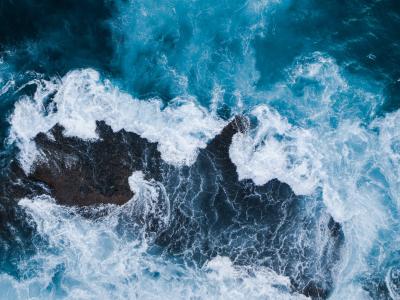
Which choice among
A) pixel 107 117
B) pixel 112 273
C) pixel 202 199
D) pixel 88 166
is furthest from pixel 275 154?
pixel 112 273

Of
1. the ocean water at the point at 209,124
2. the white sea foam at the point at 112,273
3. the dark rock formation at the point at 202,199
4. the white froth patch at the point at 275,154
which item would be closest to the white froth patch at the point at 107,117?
the ocean water at the point at 209,124

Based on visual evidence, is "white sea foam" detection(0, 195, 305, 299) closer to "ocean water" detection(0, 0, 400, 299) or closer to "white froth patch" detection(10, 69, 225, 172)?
"ocean water" detection(0, 0, 400, 299)

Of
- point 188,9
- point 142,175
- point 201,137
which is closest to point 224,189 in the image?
point 201,137

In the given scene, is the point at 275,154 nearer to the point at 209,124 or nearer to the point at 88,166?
the point at 209,124

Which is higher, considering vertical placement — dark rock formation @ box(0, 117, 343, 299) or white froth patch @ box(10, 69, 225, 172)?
white froth patch @ box(10, 69, 225, 172)

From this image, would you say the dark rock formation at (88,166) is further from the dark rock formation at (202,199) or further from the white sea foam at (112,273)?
the white sea foam at (112,273)

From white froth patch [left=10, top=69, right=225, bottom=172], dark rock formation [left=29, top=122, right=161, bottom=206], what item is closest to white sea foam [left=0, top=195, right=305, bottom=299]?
dark rock formation [left=29, top=122, right=161, bottom=206]
